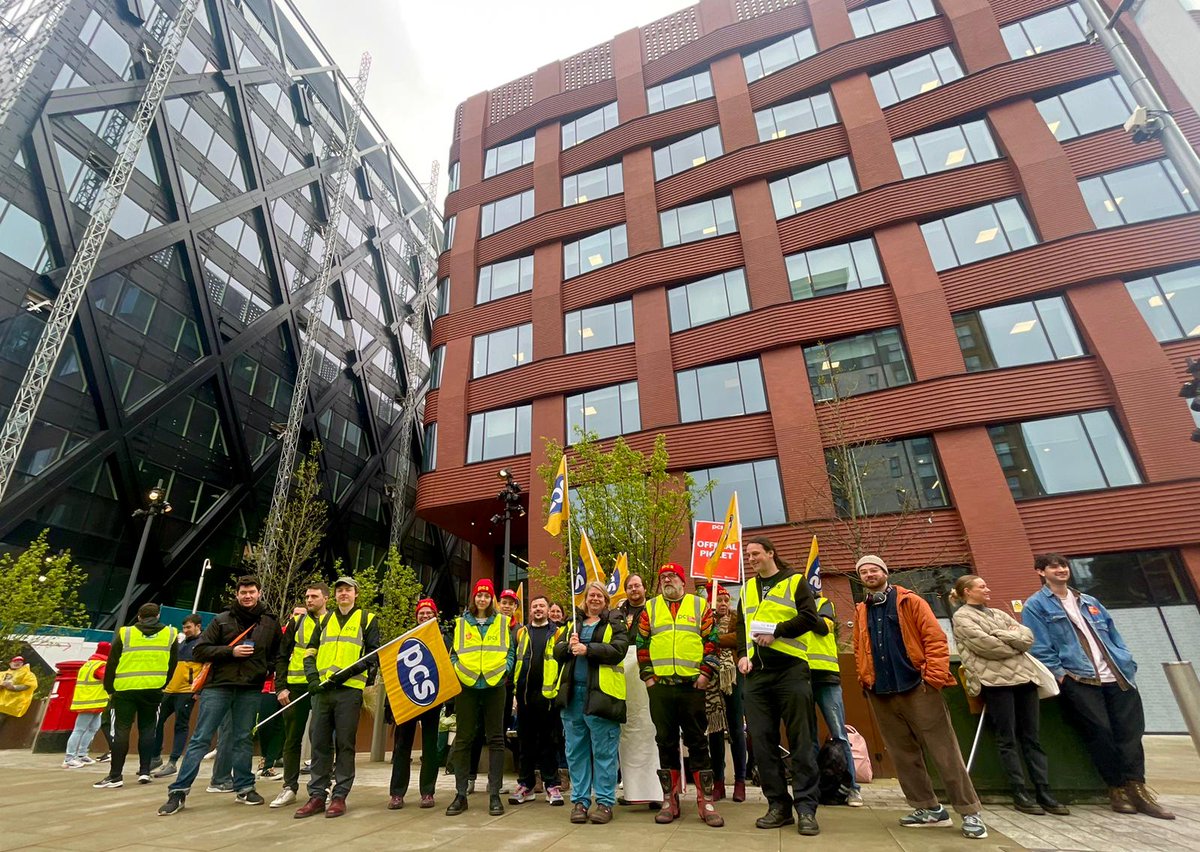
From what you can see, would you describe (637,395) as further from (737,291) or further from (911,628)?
(911,628)

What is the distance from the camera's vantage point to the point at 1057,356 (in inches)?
719

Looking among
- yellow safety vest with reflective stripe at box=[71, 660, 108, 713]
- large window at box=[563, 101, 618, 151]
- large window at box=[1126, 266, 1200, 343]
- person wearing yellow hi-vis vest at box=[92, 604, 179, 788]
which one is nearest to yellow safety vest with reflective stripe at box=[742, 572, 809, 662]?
person wearing yellow hi-vis vest at box=[92, 604, 179, 788]

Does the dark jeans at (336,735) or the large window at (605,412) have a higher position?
the large window at (605,412)

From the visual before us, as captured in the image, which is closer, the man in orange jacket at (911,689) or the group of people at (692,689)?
the man in orange jacket at (911,689)

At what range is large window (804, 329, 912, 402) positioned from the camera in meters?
20.0

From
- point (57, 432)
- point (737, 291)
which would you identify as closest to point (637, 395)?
point (737, 291)

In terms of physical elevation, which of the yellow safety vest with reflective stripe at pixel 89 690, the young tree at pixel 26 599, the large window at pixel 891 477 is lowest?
the yellow safety vest with reflective stripe at pixel 89 690

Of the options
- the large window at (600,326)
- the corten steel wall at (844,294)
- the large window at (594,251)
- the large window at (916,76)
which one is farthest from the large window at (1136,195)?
the large window at (594,251)

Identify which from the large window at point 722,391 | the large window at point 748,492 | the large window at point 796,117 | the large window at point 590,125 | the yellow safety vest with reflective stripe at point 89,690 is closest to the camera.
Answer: the yellow safety vest with reflective stripe at point 89,690

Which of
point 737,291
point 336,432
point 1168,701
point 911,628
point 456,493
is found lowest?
point 1168,701

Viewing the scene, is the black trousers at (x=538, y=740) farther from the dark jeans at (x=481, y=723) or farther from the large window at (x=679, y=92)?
the large window at (x=679, y=92)

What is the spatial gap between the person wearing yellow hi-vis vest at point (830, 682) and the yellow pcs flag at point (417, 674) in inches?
146

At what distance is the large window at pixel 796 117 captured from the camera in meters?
24.7

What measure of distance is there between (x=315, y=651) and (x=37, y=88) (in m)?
30.1
